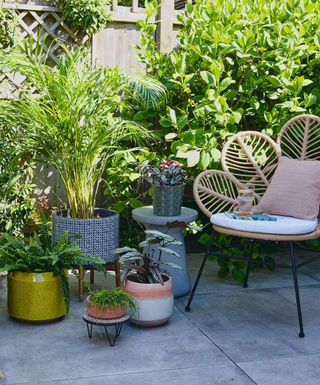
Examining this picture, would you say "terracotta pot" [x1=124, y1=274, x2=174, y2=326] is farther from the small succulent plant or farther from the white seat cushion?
the small succulent plant

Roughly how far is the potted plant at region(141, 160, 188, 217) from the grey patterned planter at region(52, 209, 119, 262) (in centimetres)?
28

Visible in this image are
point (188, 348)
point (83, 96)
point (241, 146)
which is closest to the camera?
point (188, 348)

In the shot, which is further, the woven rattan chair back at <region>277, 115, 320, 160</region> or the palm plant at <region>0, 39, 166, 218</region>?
the woven rattan chair back at <region>277, 115, 320, 160</region>

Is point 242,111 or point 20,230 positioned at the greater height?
point 242,111

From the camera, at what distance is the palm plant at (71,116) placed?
3.34 metres

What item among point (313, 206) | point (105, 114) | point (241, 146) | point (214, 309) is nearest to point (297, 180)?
point (313, 206)

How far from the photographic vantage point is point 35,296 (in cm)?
313

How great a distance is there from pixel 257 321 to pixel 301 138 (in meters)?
1.31

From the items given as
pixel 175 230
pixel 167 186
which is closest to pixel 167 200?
pixel 167 186

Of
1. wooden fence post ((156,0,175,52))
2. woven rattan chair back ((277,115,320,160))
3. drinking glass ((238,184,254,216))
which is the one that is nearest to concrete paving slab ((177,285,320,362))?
drinking glass ((238,184,254,216))

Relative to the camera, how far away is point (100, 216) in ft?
12.4

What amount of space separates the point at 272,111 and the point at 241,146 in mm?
390

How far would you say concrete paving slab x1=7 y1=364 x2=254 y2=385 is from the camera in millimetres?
2521

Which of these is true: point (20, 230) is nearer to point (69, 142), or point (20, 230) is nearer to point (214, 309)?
point (69, 142)
